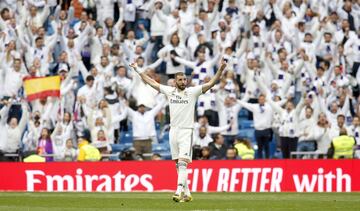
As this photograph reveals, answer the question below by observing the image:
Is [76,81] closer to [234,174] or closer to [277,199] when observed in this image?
[234,174]

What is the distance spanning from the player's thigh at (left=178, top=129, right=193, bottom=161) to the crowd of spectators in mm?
8483

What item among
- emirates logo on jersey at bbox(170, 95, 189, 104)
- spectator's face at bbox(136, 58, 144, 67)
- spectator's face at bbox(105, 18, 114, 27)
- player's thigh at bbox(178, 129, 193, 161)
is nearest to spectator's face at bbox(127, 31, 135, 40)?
spectator's face at bbox(105, 18, 114, 27)

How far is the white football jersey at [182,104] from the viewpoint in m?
19.5

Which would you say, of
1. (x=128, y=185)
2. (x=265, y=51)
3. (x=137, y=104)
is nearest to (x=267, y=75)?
(x=265, y=51)

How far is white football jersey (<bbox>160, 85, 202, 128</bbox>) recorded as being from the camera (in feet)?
64.0

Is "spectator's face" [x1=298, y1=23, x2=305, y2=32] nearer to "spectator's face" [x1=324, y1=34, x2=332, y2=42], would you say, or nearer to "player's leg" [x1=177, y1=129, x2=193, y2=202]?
"spectator's face" [x1=324, y1=34, x2=332, y2=42]

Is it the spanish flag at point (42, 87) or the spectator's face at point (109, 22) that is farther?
the spectator's face at point (109, 22)

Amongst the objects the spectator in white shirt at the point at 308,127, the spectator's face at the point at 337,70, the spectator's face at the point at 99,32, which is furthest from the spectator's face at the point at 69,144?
the spectator's face at the point at 337,70

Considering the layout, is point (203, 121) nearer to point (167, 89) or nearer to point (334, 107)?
point (334, 107)

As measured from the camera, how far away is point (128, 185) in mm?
27438

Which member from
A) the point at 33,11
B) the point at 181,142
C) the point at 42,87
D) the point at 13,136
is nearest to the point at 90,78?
the point at 42,87

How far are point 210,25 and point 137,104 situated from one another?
11.1 ft

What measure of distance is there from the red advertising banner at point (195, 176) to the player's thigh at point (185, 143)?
7097 mm

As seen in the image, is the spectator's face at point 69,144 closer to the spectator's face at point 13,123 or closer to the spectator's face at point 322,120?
the spectator's face at point 13,123
